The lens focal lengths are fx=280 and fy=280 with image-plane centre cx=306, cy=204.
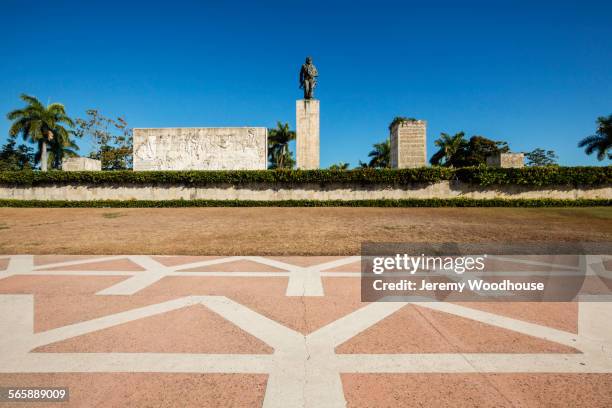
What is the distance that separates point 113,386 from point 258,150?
20.1 m

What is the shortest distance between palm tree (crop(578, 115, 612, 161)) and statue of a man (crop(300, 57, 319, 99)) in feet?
91.6

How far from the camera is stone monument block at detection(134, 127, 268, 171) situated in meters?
21.3

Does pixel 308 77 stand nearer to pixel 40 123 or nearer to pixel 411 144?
pixel 411 144

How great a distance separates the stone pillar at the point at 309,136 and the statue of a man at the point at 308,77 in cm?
100

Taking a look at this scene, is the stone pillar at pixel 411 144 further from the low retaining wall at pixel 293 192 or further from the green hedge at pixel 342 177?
the low retaining wall at pixel 293 192

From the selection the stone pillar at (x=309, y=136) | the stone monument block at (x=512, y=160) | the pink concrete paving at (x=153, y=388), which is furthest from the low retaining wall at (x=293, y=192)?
the pink concrete paving at (x=153, y=388)

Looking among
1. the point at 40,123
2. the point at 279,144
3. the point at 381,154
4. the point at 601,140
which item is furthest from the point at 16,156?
the point at 601,140

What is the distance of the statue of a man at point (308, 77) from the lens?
21.0 metres

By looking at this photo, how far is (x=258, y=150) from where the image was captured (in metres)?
21.3

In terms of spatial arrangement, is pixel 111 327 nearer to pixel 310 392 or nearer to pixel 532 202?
pixel 310 392

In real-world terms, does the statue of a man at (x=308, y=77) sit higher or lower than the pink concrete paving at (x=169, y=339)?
higher

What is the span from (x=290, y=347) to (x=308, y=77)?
842 inches

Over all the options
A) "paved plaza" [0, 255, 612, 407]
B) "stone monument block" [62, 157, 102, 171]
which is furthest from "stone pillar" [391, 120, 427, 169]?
"stone monument block" [62, 157, 102, 171]

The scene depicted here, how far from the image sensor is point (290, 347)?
2582 millimetres
